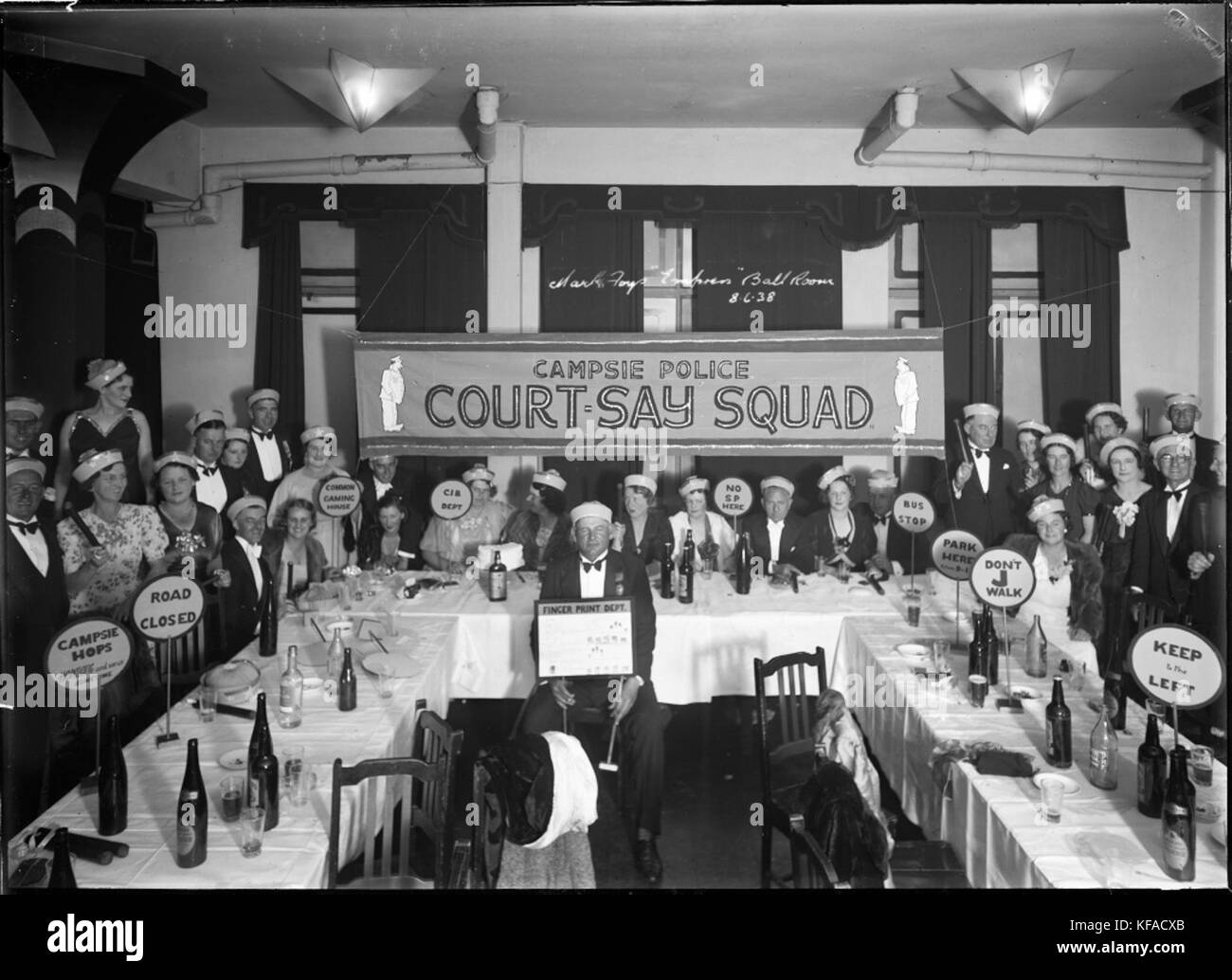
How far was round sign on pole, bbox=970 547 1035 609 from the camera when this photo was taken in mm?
3146

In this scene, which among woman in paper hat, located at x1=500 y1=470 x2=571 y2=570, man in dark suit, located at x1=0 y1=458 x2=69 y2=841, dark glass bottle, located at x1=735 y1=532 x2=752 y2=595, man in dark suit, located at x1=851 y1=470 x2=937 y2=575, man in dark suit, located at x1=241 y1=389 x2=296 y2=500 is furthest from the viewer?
woman in paper hat, located at x1=500 y1=470 x2=571 y2=570

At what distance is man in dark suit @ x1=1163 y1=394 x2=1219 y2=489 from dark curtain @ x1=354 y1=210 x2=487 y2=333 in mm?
3150

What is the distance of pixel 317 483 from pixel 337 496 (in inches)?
10.0

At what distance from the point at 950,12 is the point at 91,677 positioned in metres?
3.72

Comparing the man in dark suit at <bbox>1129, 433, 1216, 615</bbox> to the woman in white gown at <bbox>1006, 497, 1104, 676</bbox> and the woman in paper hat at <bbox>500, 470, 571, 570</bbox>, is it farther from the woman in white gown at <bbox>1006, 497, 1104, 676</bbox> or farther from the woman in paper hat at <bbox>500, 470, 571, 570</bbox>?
the woman in paper hat at <bbox>500, 470, 571, 570</bbox>

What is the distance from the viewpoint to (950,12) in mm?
3031

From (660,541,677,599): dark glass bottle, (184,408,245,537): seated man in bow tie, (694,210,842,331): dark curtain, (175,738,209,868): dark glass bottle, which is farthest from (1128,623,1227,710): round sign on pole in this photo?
(184,408,245,537): seated man in bow tie

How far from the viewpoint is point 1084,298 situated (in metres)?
3.86

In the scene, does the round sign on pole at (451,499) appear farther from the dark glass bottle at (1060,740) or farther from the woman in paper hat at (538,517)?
the dark glass bottle at (1060,740)

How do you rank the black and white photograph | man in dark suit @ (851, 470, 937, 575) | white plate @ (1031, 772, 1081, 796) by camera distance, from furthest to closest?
man in dark suit @ (851, 470, 937, 575), the black and white photograph, white plate @ (1031, 772, 1081, 796)

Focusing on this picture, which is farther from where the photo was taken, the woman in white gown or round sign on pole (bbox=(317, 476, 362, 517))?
round sign on pole (bbox=(317, 476, 362, 517))

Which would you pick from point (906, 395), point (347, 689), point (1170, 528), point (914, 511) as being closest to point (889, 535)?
point (914, 511)
